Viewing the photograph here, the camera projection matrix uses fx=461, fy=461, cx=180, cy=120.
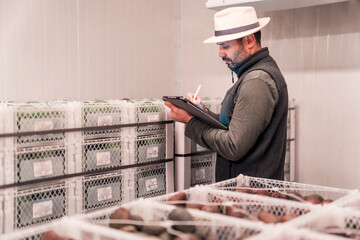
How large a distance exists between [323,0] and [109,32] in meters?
2.01

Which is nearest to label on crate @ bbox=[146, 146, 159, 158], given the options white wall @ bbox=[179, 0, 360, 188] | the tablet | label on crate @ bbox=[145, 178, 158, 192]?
label on crate @ bbox=[145, 178, 158, 192]

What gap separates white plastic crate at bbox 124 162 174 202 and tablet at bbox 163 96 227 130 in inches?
18.8

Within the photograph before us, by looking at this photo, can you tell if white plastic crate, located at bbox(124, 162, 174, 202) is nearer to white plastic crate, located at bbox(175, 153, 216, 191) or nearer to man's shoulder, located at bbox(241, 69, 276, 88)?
white plastic crate, located at bbox(175, 153, 216, 191)

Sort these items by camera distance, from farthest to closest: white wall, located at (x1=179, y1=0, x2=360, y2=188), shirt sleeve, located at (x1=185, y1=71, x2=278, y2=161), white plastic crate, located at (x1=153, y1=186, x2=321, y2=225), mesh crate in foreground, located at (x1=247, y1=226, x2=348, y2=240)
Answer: white wall, located at (x1=179, y1=0, x2=360, y2=188)
shirt sleeve, located at (x1=185, y1=71, x2=278, y2=161)
white plastic crate, located at (x1=153, y1=186, x2=321, y2=225)
mesh crate in foreground, located at (x1=247, y1=226, x2=348, y2=240)

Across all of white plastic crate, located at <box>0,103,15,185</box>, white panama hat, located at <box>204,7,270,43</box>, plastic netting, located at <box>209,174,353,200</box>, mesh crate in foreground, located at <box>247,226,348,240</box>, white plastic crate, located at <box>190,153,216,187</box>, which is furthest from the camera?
white plastic crate, located at <box>190,153,216,187</box>

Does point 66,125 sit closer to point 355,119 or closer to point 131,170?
point 131,170

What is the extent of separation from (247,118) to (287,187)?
0.42 metres

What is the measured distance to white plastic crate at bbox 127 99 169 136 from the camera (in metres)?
2.68

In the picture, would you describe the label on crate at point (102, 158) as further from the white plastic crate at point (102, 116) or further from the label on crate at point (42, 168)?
the label on crate at point (42, 168)

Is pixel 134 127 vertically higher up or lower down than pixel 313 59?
lower down

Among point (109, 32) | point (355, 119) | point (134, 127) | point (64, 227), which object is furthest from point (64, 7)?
point (64, 227)

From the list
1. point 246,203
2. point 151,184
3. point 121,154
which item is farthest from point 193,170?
point 246,203

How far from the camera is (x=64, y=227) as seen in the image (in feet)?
4.56

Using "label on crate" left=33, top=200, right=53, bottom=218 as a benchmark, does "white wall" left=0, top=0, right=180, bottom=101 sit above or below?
above
